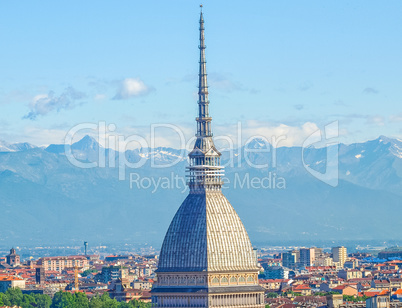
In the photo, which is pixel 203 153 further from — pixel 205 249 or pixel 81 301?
pixel 81 301

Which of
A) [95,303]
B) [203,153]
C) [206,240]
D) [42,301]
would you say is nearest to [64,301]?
[42,301]

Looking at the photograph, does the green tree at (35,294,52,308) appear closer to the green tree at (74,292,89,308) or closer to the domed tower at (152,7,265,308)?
the green tree at (74,292,89,308)

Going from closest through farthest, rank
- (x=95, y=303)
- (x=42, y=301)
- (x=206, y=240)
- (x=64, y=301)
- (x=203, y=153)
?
(x=206, y=240), (x=203, y=153), (x=95, y=303), (x=64, y=301), (x=42, y=301)

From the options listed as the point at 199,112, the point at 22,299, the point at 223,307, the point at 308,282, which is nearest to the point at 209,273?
the point at 223,307

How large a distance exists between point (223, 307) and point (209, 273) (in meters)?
2.01

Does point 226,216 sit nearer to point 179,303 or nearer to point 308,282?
point 179,303

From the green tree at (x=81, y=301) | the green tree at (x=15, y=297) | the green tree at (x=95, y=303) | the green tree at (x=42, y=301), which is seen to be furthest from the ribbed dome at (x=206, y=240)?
the green tree at (x=42, y=301)

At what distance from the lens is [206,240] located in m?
79.2

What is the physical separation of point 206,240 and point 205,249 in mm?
460

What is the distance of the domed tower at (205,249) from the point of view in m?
79.2

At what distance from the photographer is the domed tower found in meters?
79.2

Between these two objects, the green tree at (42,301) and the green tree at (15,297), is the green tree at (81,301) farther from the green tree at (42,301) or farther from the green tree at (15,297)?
the green tree at (15,297)

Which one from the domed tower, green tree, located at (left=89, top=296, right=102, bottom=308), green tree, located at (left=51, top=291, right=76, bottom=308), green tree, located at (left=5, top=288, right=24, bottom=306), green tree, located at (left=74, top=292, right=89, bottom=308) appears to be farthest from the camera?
green tree, located at (left=5, top=288, right=24, bottom=306)

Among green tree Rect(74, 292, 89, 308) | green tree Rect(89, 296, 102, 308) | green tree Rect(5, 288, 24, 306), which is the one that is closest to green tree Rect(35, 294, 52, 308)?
green tree Rect(5, 288, 24, 306)
